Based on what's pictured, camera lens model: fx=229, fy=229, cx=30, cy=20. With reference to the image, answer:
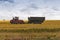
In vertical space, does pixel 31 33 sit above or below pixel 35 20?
below

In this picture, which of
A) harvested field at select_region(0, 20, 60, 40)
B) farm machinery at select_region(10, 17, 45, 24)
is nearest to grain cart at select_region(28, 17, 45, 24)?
farm machinery at select_region(10, 17, 45, 24)

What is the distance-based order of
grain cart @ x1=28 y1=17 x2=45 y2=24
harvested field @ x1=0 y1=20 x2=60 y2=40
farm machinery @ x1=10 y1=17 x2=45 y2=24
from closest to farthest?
harvested field @ x1=0 y1=20 x2=60 y2=40, farm machinery @ x1=10 y1=17 x2=45 y2=24, grain cart @ x1=28 y1=17 x2=45 y2=24

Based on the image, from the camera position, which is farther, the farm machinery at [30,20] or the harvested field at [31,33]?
the farm machinery at [30,20]

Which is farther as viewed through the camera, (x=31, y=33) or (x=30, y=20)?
(x=30, y=20)

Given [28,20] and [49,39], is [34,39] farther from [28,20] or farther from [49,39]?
[28,20]

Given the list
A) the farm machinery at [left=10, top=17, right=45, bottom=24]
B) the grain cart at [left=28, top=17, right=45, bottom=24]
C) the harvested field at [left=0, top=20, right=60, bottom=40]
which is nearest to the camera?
the harvested field at [left=0, top=20, right=60, bottom=40]

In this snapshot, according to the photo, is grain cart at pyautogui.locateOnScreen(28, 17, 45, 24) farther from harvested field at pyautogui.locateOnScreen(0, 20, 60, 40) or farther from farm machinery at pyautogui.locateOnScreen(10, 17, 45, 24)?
harvested field at pyautogui.locateOnScreen(0, 20, 60, 40)

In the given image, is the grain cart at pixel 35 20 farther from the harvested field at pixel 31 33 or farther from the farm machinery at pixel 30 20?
the harvested field at pixel 31 33

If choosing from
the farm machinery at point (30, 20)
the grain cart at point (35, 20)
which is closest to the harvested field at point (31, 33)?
the farm machinery at point (30, 20)

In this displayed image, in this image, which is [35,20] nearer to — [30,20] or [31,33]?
[30,20]

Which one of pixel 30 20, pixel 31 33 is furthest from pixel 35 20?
pixel 31 33

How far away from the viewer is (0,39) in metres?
23.0

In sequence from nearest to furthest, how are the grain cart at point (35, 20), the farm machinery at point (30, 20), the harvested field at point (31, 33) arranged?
the harvested field at point (31, 33)
the farm machinery at point (30, 20)
the grain cart at point (35, 20)

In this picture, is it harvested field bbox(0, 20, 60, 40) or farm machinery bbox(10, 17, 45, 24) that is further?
farm machinery bbox(10, 17, 45, 24)
